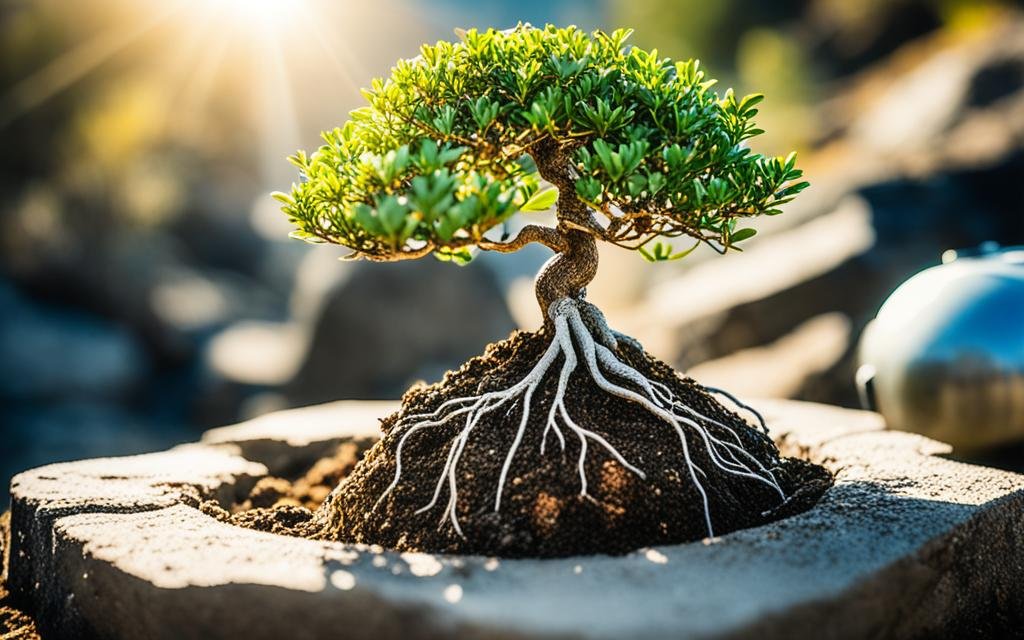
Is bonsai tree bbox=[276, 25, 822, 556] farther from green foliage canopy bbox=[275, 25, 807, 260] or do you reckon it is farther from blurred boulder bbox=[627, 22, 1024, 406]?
blurred boulder bbox=[627, 22, 1024, 406]

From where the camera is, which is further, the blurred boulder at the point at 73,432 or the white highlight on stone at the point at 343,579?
the blurred boulder at the point at 73,432

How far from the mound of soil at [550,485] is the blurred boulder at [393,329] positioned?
19.7 ft

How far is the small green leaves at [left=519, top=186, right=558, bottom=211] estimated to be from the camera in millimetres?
2139

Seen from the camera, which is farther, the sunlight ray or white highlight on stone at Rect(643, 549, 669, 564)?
the sunlight ray

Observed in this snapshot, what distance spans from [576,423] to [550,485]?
242mm

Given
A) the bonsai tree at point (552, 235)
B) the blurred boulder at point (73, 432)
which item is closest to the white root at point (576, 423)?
the bonsai tree at point (552, 235)

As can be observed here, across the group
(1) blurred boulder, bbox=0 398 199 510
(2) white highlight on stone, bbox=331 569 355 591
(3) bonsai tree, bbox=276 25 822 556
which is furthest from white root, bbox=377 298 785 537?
(1) blurred boulder, bbox=0 398 199 510

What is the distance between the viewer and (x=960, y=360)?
11.0 feet

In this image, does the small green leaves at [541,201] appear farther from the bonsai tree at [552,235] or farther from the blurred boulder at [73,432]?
the blurred boulder at [73,432]

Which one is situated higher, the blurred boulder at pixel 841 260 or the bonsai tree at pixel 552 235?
the blurred boulder at pixel 841 260

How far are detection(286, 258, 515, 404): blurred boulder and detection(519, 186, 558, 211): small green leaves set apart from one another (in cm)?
655

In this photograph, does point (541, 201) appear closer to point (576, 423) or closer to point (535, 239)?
point (535, 239)

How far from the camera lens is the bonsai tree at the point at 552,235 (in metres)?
2.25

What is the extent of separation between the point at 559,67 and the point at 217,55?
20.5m
